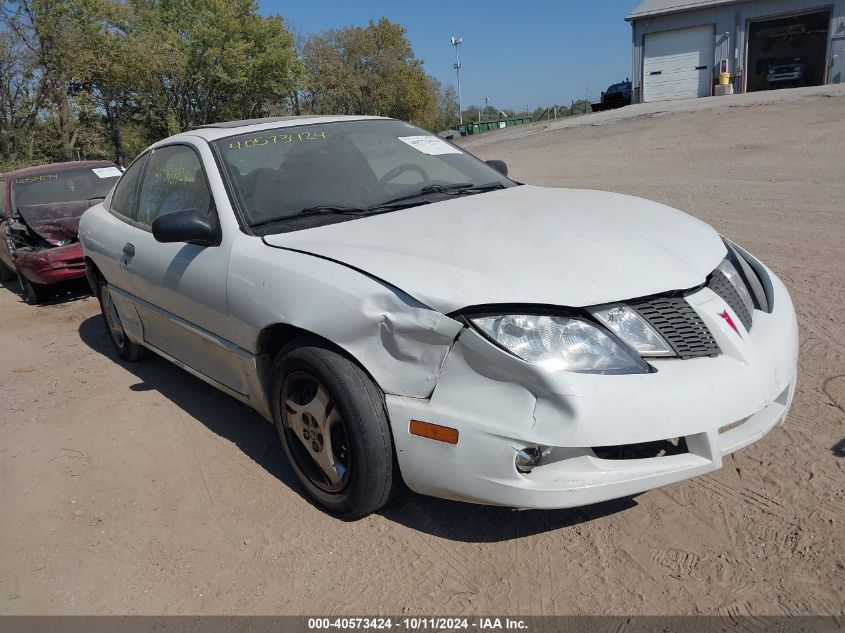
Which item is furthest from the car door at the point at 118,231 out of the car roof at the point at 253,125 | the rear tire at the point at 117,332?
the car roof at the point at 253,125

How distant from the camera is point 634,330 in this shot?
2312 mm

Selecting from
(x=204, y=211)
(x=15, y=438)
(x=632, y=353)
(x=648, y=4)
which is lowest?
(x=15, y=438)

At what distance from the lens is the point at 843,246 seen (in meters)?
5.81

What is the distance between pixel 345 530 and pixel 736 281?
6.24ft

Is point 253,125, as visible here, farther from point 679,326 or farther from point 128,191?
point 679,326

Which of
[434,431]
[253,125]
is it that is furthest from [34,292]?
[434,431]

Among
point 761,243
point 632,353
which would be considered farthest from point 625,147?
point 632,353

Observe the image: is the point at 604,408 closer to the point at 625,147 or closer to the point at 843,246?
the point at 843,246

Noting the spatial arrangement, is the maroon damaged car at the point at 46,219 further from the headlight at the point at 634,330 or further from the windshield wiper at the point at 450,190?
the headlight at the point at 634,330

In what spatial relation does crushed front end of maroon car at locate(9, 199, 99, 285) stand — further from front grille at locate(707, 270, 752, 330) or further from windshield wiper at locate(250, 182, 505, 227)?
front grille at locate(707, 270, 752, 330)

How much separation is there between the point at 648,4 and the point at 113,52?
866 inches

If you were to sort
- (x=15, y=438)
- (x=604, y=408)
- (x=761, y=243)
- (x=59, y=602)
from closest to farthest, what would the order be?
(x=604, y=408) → (x=59, y=602) → (x=15, y=438) → (x=761, y=243)

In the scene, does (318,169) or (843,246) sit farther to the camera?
(843,246)

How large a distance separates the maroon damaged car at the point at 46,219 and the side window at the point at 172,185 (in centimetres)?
380
